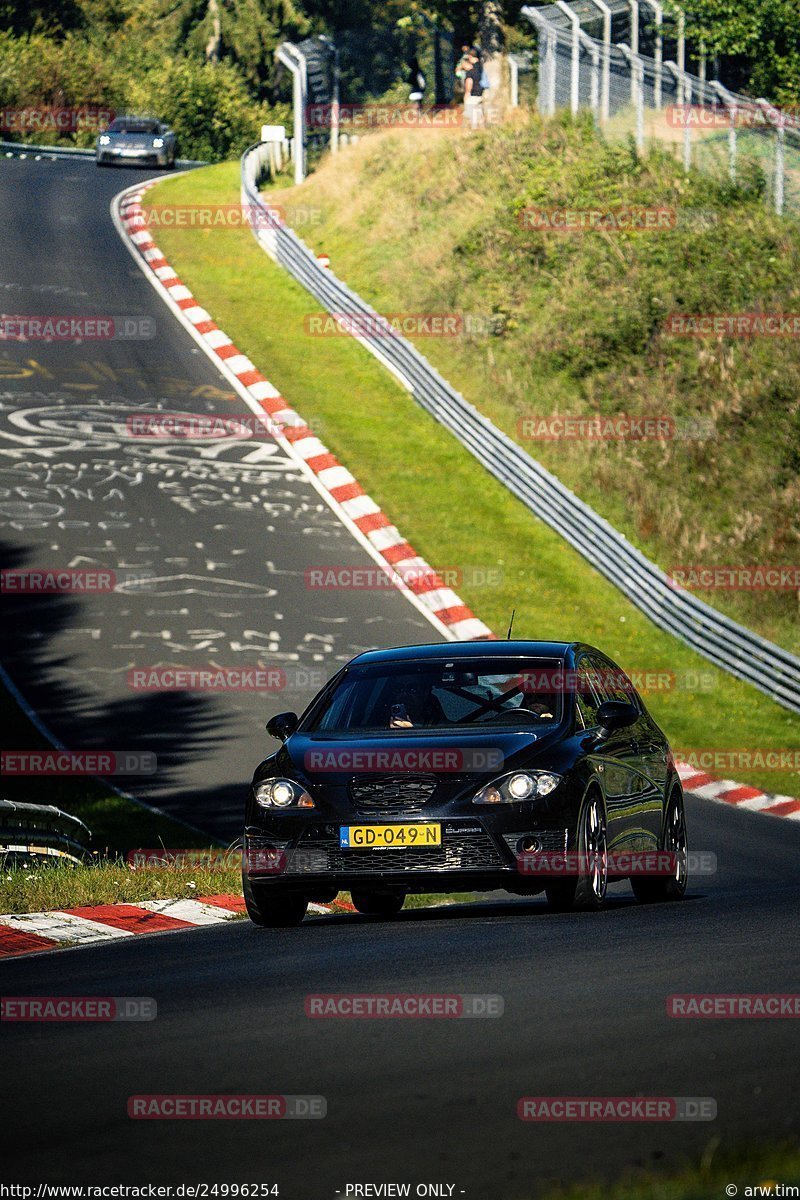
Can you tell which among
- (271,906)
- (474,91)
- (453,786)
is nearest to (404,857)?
(453,786)

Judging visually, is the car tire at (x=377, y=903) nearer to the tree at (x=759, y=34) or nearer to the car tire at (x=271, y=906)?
the car tire at (x=271, y=906)

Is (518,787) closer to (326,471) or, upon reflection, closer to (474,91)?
(326,471)

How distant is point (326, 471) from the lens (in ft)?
93.7

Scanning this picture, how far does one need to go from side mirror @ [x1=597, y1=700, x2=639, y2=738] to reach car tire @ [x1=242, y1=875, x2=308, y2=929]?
6.47ft

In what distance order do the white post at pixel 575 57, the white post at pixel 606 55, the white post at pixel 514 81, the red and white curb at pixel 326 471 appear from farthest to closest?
the white post at pixel 514 81, the white post at pixel 575 57, the white post at pixel 606 55, the red and white curb at pixel 326 471

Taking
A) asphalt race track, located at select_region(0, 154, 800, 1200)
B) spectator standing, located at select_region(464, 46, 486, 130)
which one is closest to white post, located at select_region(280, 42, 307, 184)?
spectator standing, located at select_region(464, 46, 486, 130)

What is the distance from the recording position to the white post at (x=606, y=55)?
125ft

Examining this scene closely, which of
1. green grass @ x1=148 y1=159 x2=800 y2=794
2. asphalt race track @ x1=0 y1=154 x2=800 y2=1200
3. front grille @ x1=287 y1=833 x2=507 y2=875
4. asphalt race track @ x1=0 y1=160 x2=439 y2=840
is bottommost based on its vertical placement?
green grass @ x1=148 y1=159 x2=800 y2=794

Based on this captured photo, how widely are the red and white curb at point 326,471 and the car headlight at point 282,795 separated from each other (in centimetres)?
1234

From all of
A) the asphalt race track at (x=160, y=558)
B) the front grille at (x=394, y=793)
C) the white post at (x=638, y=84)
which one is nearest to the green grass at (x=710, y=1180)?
the front grille at (x=394, y=793)

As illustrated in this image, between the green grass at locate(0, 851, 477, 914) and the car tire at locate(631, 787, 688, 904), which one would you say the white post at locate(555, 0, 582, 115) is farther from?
the car tire at locate(631, 787, 688, 904)

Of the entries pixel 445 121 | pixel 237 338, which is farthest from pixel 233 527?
pixel 445 121

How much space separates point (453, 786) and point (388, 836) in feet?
1.42

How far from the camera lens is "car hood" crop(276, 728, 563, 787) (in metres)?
9.99
